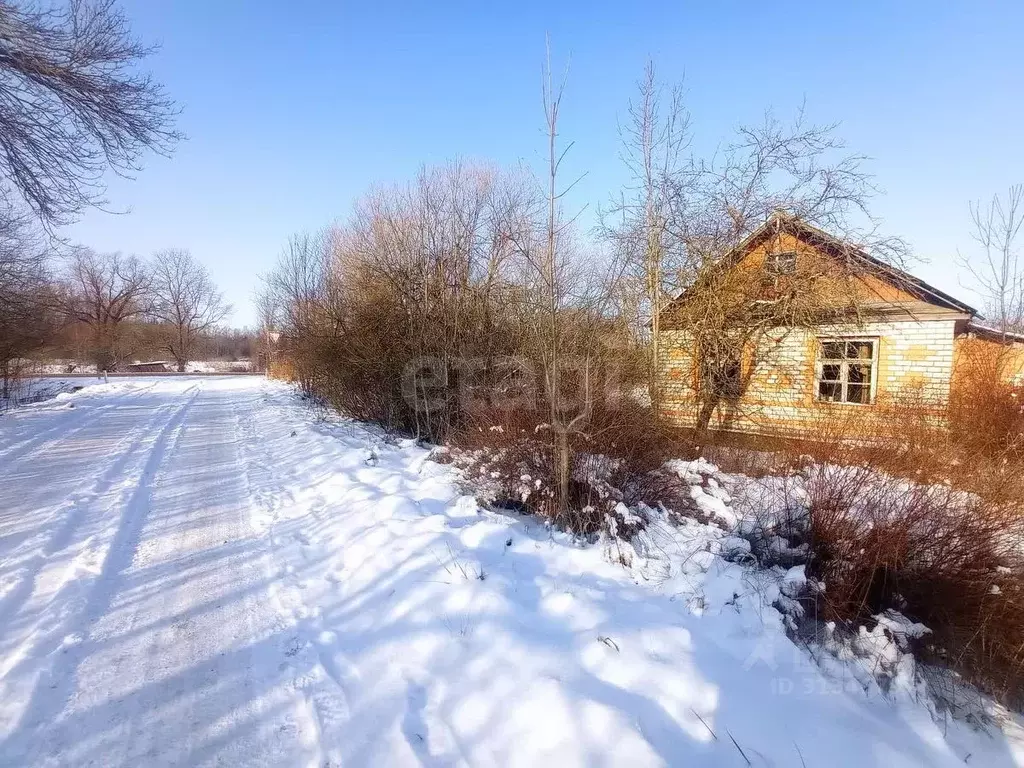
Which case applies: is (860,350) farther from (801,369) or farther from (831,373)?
(801,369)

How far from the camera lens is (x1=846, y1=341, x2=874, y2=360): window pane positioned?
11.6 meters

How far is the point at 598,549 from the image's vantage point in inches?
178

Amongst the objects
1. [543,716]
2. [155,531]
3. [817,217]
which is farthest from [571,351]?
[817,217]

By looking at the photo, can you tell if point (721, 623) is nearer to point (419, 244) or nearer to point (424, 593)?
point (424, 593)

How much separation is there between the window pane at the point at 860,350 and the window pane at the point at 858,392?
0.69 m

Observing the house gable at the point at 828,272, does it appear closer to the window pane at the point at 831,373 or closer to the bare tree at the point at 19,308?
the window pane at the point at 831,373

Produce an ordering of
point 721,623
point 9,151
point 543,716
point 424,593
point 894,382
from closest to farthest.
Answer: point 543,716 → point 721,623 → point 424,593 → point 9,151 → point 894,382

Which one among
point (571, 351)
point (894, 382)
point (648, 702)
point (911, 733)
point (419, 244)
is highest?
point (419, 244)

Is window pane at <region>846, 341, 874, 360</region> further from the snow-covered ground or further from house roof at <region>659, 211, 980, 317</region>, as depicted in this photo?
the snow-covered ground

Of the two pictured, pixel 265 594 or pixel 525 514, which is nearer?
pixel 265 594

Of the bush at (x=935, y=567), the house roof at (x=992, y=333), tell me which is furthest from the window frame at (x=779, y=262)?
the bush at (x=935, y=567)

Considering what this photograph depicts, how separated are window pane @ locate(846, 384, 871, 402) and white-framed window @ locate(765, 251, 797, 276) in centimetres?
385

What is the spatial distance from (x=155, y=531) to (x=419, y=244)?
6760 mm

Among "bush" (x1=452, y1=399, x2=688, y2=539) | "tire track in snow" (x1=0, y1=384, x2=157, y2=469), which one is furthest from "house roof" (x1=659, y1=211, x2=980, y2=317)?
"tire track in snow" (x1=0, y1=384, x2=157, y2=469)
